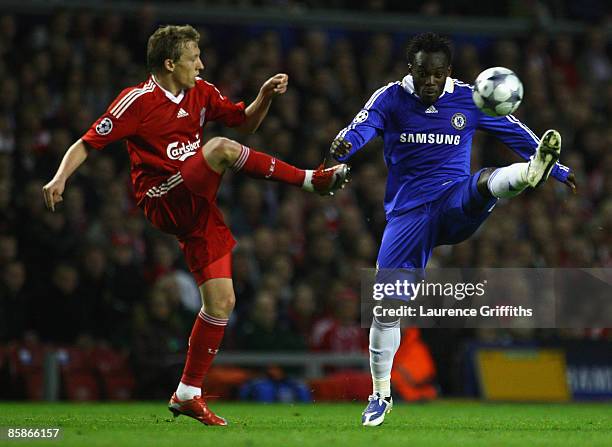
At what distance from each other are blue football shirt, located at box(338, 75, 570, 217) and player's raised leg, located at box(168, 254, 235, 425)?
4.57 feet

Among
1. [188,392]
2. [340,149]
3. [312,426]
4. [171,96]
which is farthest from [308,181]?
[312,426]

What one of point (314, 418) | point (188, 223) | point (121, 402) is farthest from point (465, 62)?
point (188, 223)

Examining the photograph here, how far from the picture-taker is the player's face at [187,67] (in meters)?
7.57

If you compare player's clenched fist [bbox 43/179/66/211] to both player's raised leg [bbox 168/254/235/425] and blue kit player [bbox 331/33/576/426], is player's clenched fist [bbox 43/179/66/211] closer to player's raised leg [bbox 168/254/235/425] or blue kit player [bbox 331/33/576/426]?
player's raised leg [bbox 168/254/235/425]

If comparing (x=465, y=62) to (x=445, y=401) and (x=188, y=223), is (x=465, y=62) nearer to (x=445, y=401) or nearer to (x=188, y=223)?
(x=445, y=401)

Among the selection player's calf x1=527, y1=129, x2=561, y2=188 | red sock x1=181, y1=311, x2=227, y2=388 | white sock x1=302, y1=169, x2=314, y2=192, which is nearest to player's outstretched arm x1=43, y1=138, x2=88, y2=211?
red sock x1=181, y1=311, x2=227, y2=388

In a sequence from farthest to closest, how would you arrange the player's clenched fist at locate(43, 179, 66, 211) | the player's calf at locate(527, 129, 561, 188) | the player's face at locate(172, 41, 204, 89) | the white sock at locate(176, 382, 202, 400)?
the player's face at locate(172, 41, 204, 89), the white sock at locate(176, 382, 202, 400), the player's calf at locate(527, 129, 561, 188), the player's clenched fist at locate(43, 179, 66, 211)

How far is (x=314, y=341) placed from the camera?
12.9 meters

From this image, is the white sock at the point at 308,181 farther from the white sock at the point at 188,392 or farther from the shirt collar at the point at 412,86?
the white sock at the point at 188,392

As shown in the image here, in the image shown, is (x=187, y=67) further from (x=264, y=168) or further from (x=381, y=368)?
(x=381, y=368)

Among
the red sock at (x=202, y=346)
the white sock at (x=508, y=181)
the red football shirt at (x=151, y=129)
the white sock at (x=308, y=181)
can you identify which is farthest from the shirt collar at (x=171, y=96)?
the white sock at (x=508, y=181)

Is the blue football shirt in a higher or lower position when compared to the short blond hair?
lower

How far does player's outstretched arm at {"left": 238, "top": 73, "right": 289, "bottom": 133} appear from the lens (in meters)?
7.77

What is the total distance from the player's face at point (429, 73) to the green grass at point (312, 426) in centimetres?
228
